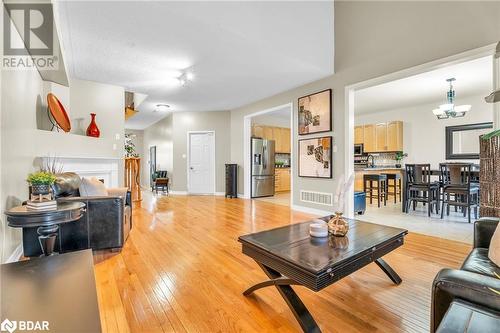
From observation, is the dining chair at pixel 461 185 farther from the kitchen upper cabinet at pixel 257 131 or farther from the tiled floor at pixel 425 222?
the kitchen upper cabinet at pixel 257 131

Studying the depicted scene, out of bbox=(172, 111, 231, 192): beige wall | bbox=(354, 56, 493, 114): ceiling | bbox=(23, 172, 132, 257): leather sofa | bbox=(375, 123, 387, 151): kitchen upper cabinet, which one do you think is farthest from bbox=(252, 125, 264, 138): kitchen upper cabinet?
bbox=(23, 172, 132, 257): leather sofa

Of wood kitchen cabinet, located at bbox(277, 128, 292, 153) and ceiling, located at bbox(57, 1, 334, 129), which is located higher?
ceiling, located at bbox(57, 1, 334, 129)

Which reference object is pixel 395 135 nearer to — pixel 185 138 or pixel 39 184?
pixel 185 138

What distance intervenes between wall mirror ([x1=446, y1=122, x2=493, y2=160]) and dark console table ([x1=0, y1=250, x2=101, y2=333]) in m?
7.83

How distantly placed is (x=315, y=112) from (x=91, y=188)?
12.9ft

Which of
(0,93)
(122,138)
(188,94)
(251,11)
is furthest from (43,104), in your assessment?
(251,11)

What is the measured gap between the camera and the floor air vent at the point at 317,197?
4.43 m

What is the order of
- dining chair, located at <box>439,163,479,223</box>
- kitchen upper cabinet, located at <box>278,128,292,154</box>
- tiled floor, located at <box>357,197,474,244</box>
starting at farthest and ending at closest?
1. kitchen upper cabinet, located at <box>278,128,292,154</box>
2. dining chair, located at <box>439,163,479,223</box>
3. tiled floor, located at <box>357,197,474,244</box>

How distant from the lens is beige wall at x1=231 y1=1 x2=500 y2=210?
275cm

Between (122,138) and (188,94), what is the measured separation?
1.80m

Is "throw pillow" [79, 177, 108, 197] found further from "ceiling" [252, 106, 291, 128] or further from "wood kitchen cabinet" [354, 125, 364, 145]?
"wood kitchen cabinet" [354, 125, 364, 145]

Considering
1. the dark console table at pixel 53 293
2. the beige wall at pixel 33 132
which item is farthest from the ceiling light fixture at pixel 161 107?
the dark console table at pixel 53 293

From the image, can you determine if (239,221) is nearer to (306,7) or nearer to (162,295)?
(162,295)

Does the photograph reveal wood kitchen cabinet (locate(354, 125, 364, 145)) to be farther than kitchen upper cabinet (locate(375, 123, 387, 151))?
Yes
